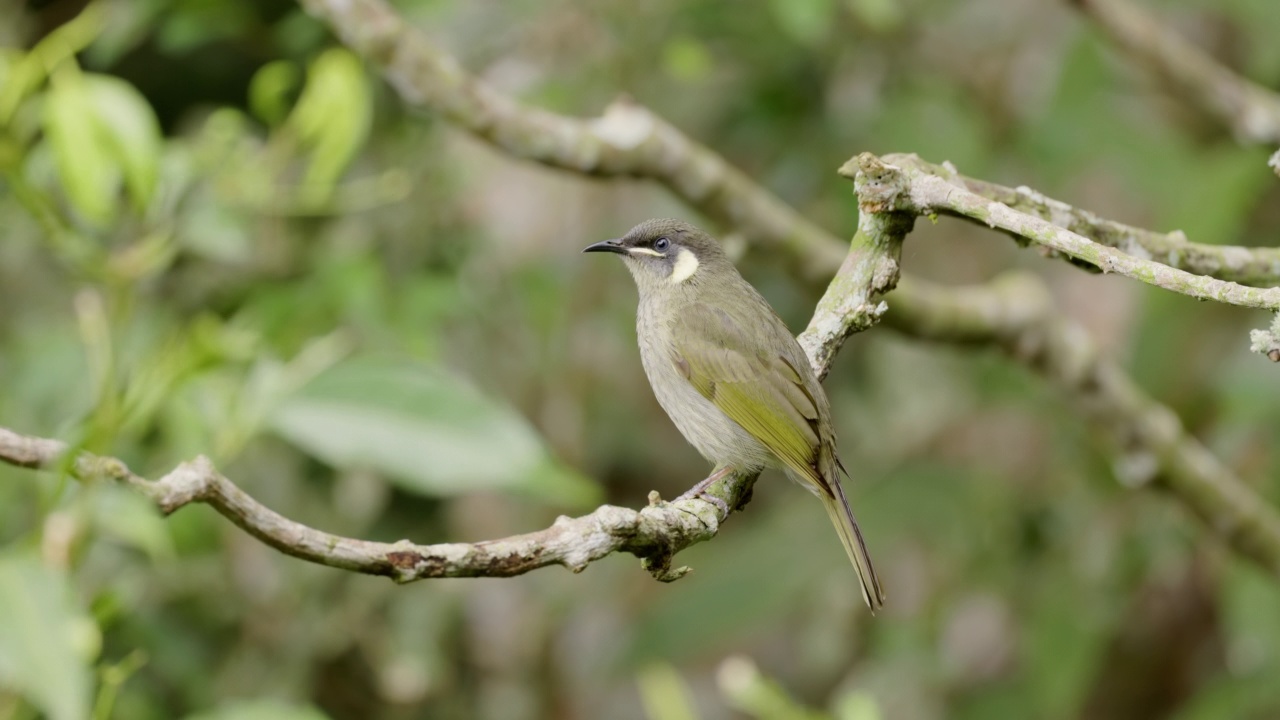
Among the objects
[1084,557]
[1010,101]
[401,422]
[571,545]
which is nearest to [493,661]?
[1084,557]

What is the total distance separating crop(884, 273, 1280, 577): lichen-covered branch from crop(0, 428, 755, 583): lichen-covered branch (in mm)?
1941

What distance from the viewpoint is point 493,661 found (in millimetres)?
5367

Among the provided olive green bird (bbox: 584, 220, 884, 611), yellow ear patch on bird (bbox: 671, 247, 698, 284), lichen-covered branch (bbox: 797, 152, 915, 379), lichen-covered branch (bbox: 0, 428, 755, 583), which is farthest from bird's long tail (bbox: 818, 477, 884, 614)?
lichen-covered branch (bbox: 0, 428, 755, 583)

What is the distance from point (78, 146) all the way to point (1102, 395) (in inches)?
109

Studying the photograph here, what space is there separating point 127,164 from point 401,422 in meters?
0.81

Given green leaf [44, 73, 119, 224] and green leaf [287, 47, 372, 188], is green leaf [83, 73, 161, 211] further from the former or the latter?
green leaf [287, 47, 372, 188]

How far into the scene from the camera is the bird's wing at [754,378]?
3.20m

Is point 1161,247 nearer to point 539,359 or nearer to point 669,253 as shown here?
point 669,253

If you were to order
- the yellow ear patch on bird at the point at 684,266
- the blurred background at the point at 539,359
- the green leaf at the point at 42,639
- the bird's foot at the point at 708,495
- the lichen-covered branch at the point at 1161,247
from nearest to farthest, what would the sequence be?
the green leaf at the point at 42,639
the bird's foot at the point at 708,495
the lichen-covered branch at the point at 1161,247
the blurred background at the point at 539,359
the yellow ear patch on bird at the point at 684,266

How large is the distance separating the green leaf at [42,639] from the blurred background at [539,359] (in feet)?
2.79

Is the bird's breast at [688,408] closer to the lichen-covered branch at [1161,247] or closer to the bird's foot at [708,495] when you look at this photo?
the bird's foot at [708,495]

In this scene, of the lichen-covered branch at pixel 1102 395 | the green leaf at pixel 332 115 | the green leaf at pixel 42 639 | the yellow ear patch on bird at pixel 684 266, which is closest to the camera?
the green leaf at pixel 42 639

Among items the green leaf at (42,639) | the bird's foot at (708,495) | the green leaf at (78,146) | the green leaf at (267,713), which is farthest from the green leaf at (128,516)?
the bird's foot at (708,495)

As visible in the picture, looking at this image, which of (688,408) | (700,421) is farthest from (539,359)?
(700,421)
